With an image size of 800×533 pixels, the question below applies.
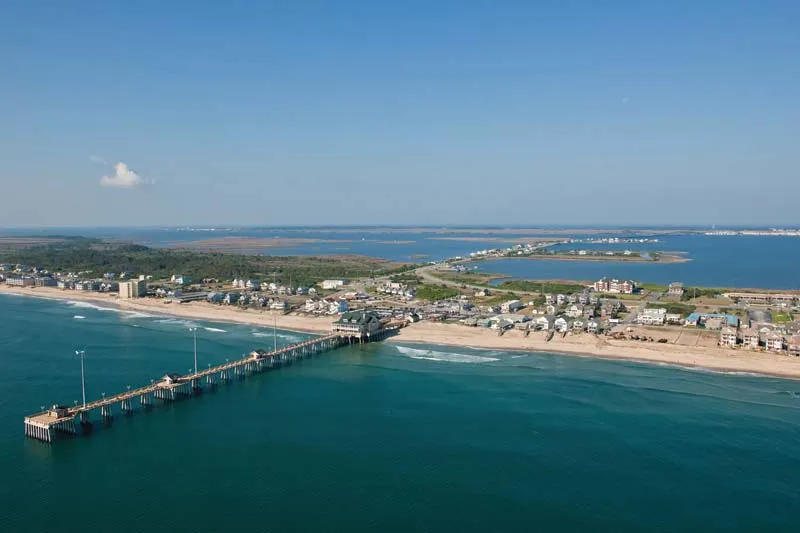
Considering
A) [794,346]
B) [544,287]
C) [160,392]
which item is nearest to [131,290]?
[160,392]

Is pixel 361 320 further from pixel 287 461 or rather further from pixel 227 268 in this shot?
pixel 227 268

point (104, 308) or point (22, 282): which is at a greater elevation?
point (22, 282)

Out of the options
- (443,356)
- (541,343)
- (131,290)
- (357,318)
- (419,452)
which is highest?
(131,290)

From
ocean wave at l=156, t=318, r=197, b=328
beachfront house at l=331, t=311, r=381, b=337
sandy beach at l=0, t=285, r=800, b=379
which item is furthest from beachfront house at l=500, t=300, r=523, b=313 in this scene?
ocean wave at l=156, t=318, r=197, b=328

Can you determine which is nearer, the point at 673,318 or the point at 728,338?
the point at 728,338

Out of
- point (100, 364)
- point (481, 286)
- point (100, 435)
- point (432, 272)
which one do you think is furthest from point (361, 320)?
point (432, 272)

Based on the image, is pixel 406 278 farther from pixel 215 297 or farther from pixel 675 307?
pixel 675 307
